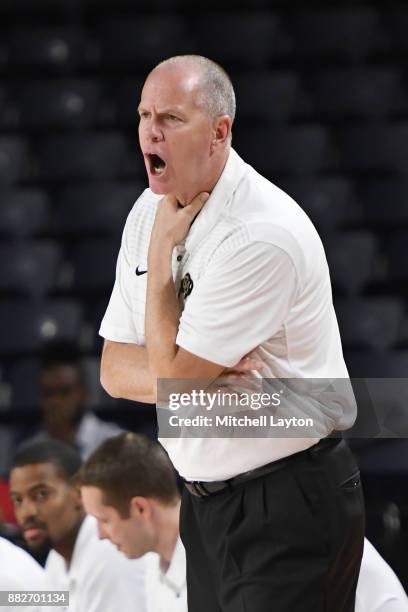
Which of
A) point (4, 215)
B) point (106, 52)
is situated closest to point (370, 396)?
point (4, 215)

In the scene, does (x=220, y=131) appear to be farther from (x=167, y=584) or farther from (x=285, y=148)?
(x=285, y=148)

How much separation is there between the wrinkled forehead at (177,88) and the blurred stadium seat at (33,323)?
3.11 metres

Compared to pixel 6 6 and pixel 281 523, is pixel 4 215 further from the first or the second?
pixel 281 523

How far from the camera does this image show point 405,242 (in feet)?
19.7

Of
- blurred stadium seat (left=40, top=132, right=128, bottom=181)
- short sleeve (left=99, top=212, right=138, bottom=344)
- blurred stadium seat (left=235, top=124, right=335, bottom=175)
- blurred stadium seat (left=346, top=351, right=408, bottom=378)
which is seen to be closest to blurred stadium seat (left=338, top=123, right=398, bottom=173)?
blurred stadium seat (left=235, top=124, right=335, bottom=175)

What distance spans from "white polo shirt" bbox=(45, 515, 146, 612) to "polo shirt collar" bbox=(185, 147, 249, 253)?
1246 mm

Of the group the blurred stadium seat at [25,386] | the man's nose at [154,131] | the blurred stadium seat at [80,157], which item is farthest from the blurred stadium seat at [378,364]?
the man's nose at [154,131]

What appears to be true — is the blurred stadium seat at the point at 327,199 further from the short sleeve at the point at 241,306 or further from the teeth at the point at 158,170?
the short sleeve at the point at 241,306

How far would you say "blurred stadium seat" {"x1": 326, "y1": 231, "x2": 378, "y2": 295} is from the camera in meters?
5.83

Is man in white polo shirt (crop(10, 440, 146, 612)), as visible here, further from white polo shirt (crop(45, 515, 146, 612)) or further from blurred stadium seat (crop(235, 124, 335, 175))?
blurred stadium seat (crop(235, 124, 335, 175))

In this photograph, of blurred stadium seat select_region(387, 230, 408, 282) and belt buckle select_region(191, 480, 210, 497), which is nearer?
belt buckle select_region(191, 480, 210, 497)

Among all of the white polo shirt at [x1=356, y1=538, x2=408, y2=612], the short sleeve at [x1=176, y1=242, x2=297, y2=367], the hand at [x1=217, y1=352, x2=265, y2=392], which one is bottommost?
the white polo shirt at [x1=356, y1=538, x2=408, y2=612]

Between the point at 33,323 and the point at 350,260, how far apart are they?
1.61 metres

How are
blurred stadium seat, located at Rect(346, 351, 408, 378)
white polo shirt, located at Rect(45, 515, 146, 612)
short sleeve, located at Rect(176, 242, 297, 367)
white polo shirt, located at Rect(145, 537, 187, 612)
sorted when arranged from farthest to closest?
1. blurred stadium seat, located at Rect(346, 351, 408, 378)
2. white polo shirt, located at Rect(45, 515, 146, 612)
3. white polo shirt, located at Rect(145, 537, 187, 612)
4. short sleeve, located at Rect(176, 242, 297, 367)
